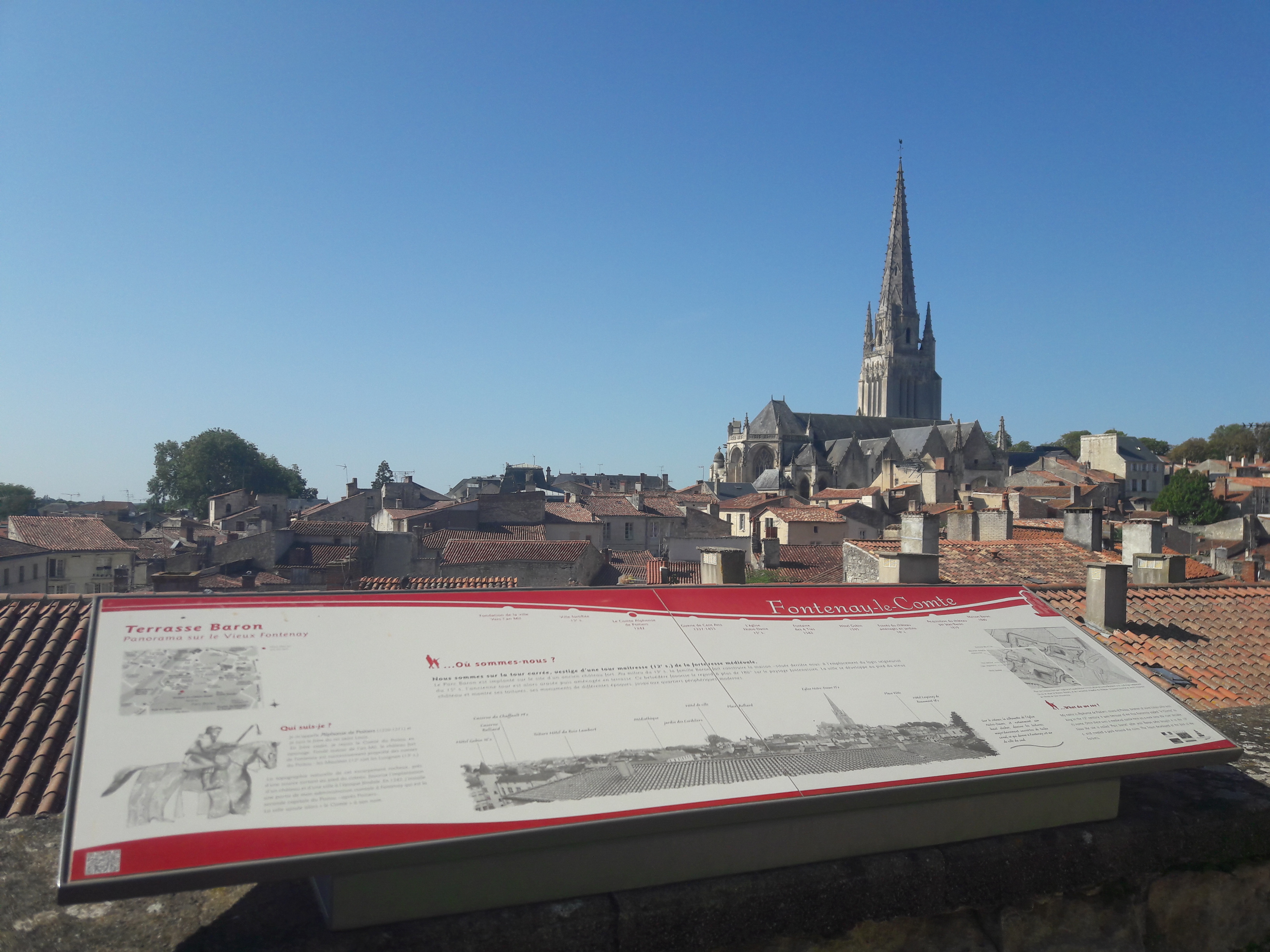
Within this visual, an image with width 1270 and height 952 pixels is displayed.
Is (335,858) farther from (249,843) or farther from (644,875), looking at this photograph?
(644,875)

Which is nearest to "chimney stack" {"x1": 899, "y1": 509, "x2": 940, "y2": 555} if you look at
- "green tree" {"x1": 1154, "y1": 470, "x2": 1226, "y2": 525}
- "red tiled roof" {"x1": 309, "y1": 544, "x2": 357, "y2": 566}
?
"red tiled roof" {"x1": 309, "y1": 544, "x2": 357, "y2": 566}

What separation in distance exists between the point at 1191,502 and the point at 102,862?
6467 centimetres

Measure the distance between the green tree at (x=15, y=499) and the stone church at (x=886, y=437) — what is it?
5886cm

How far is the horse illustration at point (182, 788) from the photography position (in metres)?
1.91

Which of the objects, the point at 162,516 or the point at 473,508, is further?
the point at 162,516

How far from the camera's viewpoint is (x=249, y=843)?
1874mm

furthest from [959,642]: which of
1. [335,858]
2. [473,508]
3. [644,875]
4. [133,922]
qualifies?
[473,508]

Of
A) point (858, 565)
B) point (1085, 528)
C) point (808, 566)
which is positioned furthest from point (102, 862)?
point (808, 566)

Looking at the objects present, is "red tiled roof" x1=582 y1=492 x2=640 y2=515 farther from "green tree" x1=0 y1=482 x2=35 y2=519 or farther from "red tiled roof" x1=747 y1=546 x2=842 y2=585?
"green tree" x1=0 y1=482 x2=35 y2=519

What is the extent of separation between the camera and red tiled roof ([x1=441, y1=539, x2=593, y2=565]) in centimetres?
2395

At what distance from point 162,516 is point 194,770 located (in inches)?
2930

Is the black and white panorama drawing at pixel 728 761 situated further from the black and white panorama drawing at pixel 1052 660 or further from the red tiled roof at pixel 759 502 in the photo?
the red tiled roof at pixel 759 502

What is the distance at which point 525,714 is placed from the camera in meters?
2.34

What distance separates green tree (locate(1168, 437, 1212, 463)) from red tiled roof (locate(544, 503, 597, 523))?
6904 centimetres
